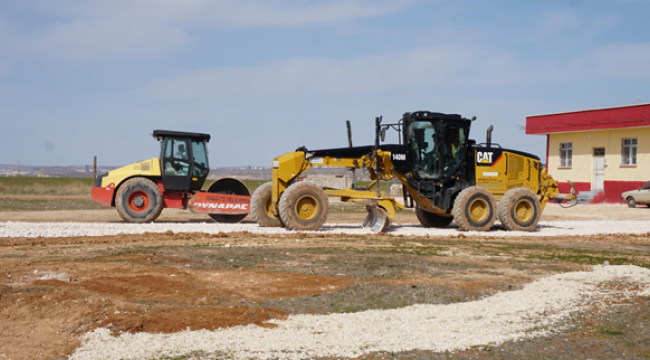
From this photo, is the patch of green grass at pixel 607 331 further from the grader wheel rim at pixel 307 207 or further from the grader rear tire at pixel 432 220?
the grader rear tire at pixel 432 220

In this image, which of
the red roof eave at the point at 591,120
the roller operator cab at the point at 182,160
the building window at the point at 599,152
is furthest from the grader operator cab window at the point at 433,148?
the building window at the point at 599,152

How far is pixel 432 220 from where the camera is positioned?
19.8 m

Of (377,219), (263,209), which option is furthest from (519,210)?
(263,209)

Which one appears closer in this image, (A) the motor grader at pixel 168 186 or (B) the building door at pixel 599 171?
(A) the motor grader at pixel 168 186

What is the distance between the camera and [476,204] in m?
18.0

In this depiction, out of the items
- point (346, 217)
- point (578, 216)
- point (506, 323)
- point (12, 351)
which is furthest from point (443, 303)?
point (578, 216)

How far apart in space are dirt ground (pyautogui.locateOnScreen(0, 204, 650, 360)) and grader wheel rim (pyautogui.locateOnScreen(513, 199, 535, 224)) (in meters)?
2.36

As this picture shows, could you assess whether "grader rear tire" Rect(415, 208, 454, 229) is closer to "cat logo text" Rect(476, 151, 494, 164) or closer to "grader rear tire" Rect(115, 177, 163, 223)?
"cat logo text" Rect(476, 151, 494, 164)

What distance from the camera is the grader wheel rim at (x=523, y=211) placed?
18.3 metres

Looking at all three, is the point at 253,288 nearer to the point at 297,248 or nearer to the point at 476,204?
the point at 297,248

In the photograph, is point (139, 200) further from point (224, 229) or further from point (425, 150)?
point (425, 150)

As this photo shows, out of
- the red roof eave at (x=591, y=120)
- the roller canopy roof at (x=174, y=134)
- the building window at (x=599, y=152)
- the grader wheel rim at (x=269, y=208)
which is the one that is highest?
the red roof eave at (x=591, y=120)

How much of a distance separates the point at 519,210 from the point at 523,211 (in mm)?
129

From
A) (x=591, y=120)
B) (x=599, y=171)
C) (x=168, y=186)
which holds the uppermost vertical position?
(x=591, y=120)
